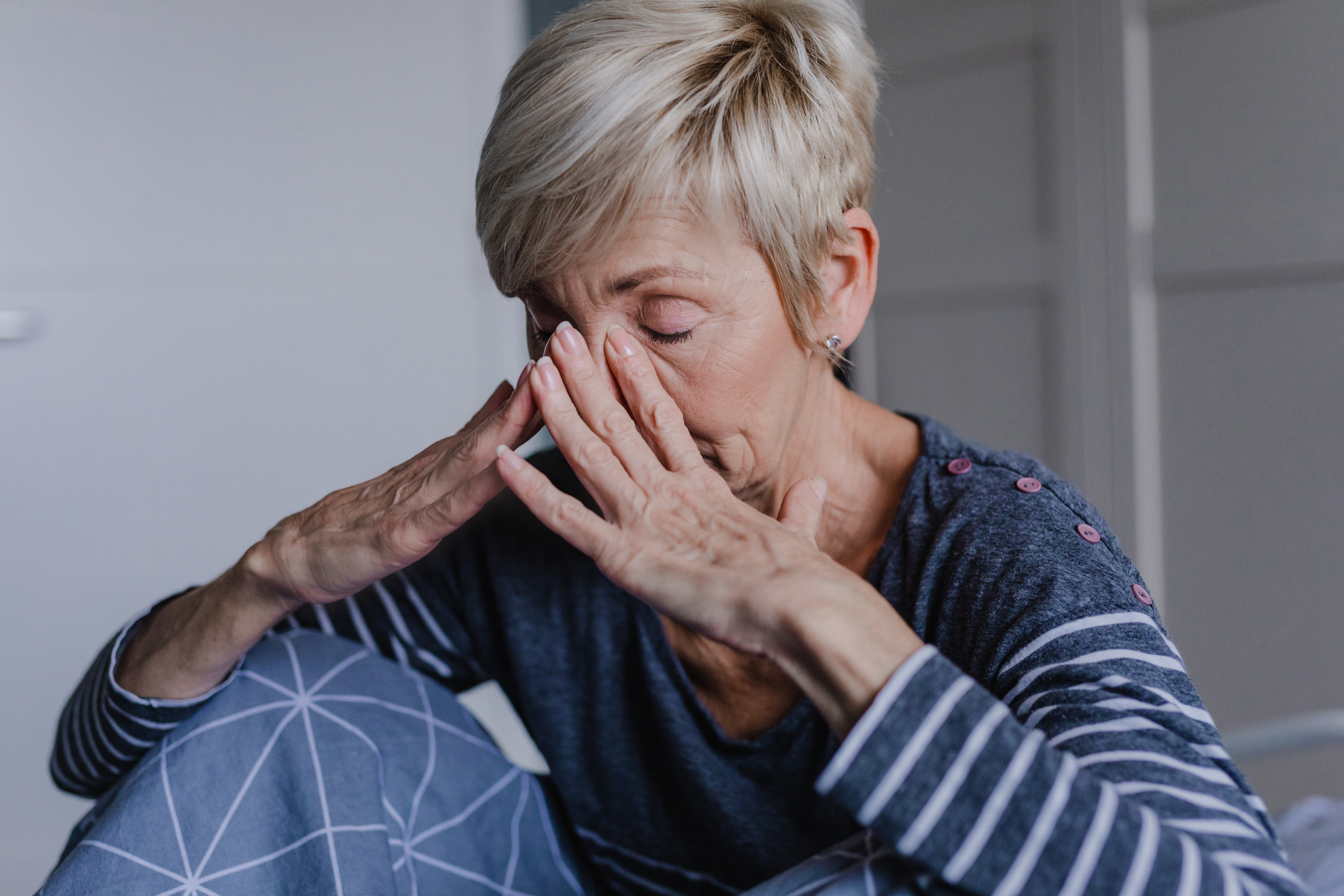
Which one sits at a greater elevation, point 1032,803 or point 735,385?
point 735,385

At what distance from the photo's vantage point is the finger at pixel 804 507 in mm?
882

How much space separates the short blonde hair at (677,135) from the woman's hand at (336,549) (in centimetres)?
15

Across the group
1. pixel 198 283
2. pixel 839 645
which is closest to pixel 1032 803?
pixel 839 645

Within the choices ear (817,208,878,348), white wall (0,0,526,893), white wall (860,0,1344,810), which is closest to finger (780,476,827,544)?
ear (817,208,878,348)

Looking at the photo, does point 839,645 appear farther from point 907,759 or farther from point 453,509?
point 453,509

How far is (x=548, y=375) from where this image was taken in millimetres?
932

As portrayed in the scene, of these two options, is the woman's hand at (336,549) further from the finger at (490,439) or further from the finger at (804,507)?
the finger at (804,507)

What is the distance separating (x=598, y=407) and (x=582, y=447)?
49 millimetres

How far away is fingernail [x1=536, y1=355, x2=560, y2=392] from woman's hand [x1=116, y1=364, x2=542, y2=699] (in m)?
0.02

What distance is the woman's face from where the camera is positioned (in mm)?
952

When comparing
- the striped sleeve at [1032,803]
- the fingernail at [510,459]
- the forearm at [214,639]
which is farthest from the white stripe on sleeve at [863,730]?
the forearm at [214,639]

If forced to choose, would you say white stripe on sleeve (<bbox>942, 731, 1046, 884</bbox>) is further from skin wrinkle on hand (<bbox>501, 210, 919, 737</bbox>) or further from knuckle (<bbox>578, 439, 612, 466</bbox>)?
knuckle (<bbox>578, 439, 612, 466</bbox>)

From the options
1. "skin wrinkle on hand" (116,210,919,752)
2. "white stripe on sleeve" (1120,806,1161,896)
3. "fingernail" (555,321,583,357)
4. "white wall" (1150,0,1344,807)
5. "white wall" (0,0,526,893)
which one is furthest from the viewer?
"white wall" (0,0,526,893)

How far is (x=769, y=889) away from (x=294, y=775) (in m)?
0.50
